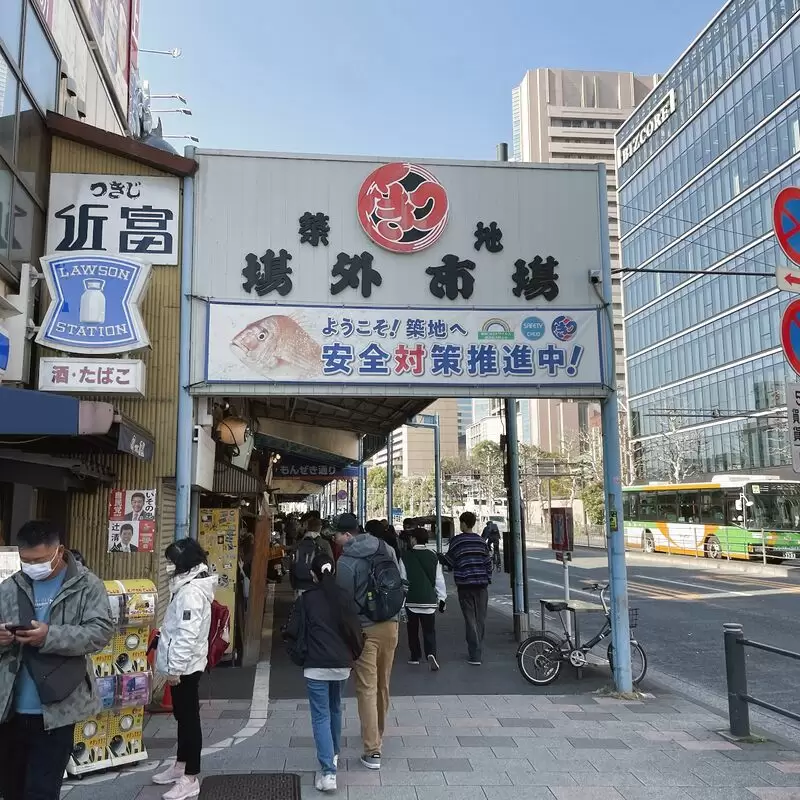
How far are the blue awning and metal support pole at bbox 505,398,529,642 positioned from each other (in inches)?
278

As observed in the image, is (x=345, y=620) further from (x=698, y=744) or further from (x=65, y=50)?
(x=65, y=50)

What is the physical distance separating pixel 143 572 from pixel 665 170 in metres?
58.8

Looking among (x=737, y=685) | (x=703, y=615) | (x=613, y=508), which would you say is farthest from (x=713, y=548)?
(x=737, y=685)

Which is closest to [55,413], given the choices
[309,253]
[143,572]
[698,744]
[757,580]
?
[143,572]

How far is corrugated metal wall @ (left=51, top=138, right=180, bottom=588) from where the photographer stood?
7355 mm

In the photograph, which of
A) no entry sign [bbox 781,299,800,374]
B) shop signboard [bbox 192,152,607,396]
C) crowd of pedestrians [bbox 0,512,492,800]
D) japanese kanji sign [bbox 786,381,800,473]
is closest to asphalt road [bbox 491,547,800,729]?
japanese kanji sign [bbox 786,381,800,473]

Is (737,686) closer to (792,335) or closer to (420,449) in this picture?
(792,335)

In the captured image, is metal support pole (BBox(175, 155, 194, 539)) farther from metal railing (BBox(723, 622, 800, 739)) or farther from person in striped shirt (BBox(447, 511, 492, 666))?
metal railing (BBox(723, 622, 800, 739))

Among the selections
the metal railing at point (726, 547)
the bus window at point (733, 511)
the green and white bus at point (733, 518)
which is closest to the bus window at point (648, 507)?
the green and white bus at point (733, 518)

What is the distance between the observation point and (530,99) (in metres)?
113

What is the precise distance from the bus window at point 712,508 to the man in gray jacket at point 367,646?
25.6 meters

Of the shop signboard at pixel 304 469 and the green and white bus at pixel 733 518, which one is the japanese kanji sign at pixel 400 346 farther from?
the green and white bus at pixel 733 518

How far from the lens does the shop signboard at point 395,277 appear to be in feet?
25.6

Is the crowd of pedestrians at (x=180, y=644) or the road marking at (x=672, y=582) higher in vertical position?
the crowd of pedestrians at (x=180, y=644)
